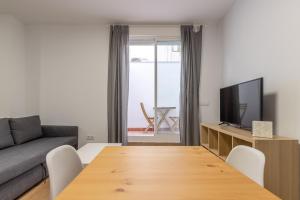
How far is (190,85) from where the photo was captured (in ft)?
13.8

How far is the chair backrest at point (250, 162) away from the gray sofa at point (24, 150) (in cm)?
212

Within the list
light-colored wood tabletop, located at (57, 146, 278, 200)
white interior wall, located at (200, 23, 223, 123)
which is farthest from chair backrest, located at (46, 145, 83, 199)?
white interior wall, located at (200, 23, 223, 123)

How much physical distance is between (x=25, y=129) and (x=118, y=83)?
5.62 ft

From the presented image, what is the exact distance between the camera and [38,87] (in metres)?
4.38

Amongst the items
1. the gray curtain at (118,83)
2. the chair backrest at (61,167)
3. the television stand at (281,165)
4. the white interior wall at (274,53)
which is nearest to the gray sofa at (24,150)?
the gray curtain at (118,83)

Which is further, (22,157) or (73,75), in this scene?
(73,75)

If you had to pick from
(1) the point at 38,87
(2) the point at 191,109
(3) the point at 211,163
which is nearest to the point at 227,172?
(3) the point at 211,163

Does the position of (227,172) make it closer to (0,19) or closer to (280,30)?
(280,30)

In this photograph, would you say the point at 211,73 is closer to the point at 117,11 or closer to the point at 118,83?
the point at 118,83

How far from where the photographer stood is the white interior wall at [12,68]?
3740mm

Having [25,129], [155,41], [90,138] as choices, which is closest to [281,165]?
[155,41]

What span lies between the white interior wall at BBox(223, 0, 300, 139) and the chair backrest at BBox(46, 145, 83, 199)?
73.4 inches

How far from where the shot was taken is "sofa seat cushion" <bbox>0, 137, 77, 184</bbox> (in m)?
2.28

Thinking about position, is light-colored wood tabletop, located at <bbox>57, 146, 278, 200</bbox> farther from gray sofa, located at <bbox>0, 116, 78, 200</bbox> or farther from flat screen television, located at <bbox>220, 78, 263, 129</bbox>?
gray sofa, located at <bbox>0, 116, 78, 200</bbox>
